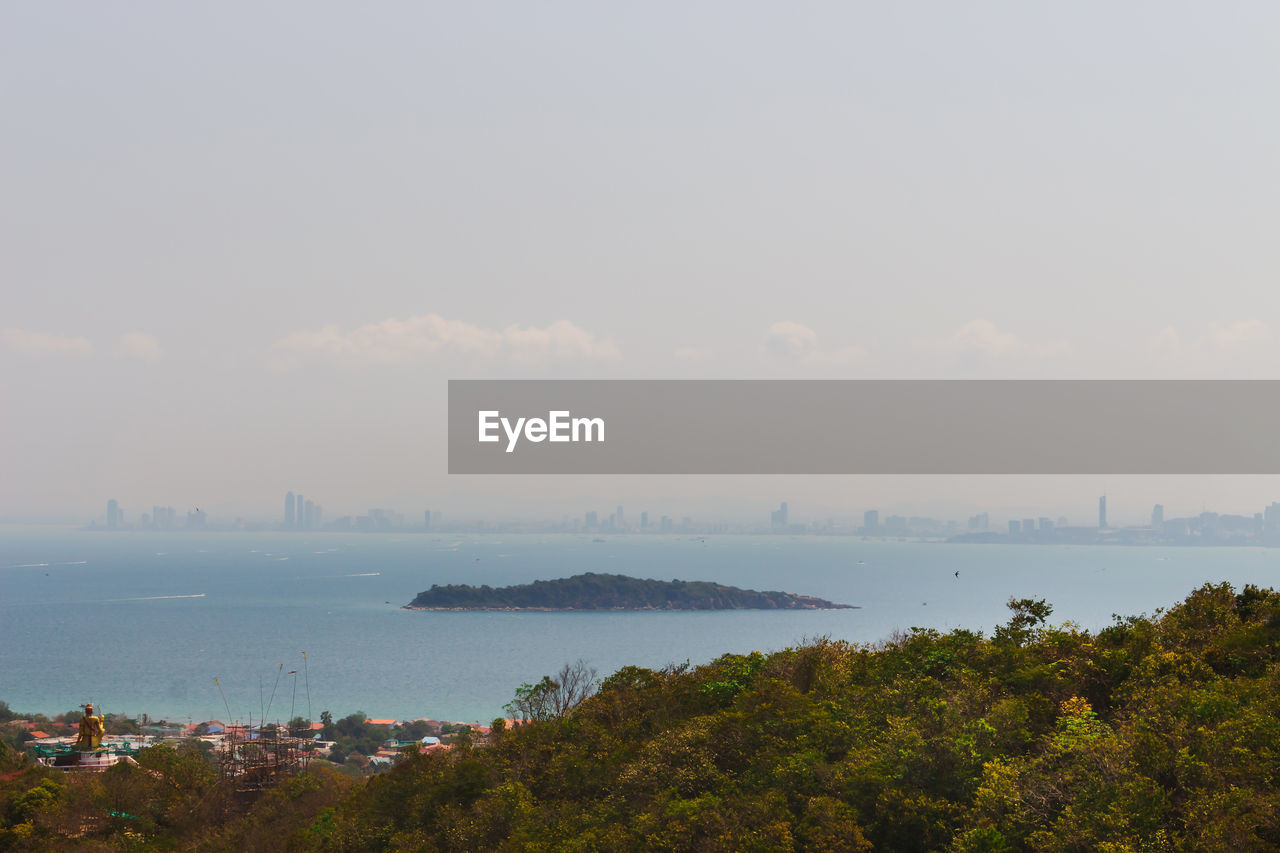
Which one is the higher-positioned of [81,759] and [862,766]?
[862,766]

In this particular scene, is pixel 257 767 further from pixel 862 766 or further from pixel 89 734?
pixel 862 766

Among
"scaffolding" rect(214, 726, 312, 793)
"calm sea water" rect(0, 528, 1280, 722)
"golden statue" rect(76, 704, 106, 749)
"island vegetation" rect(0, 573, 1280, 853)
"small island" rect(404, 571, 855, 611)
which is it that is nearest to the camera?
"island vegetation" rect(0, 573, 1280, 853)

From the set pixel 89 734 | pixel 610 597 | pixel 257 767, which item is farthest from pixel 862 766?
pixel 610 597

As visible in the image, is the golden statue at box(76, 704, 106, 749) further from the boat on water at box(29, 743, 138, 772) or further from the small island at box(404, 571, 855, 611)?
the small island at box(404, 571, 855, 611)

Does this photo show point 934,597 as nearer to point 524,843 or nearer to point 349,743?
point 349,743

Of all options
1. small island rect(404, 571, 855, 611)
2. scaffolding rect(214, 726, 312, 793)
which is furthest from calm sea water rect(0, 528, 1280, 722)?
scaffolding rect(214, 726, 312, 793)

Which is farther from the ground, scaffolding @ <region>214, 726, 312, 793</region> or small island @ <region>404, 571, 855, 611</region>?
Result: scaffolding @ <region>214, 726, 312, 793</region>
